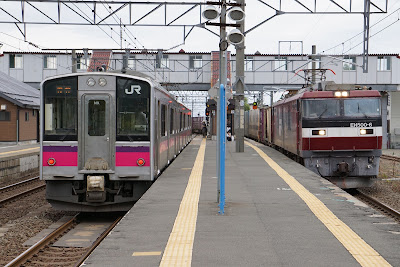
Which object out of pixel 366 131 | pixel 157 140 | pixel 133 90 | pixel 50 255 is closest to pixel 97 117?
pixel 133 90

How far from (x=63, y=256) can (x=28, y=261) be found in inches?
23.0

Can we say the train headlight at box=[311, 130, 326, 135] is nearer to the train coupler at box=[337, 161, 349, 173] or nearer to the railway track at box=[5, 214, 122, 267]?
the train coupler at box=[337, 161, 349, 173]

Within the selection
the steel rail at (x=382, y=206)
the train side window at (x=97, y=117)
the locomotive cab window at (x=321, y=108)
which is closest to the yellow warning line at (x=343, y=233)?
the steel rail at (x=382, y=206)

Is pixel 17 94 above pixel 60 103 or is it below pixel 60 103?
above

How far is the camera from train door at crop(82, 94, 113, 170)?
10.3 meters

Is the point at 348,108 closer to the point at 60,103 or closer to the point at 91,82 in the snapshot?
the point at 91,82

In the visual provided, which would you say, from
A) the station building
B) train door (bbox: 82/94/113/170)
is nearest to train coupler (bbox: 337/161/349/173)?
train door (bbox: 82/94/113/170)

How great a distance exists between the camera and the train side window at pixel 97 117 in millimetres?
10391

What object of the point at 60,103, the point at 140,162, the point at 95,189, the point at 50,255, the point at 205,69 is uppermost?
the point at 205,69

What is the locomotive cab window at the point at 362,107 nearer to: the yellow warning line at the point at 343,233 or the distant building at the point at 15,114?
the yellow warning line at the point at 343,233

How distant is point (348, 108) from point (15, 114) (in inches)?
797

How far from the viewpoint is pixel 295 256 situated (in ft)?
18.8

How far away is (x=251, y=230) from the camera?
7.02 meters

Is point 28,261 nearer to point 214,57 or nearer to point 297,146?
point 297,146
